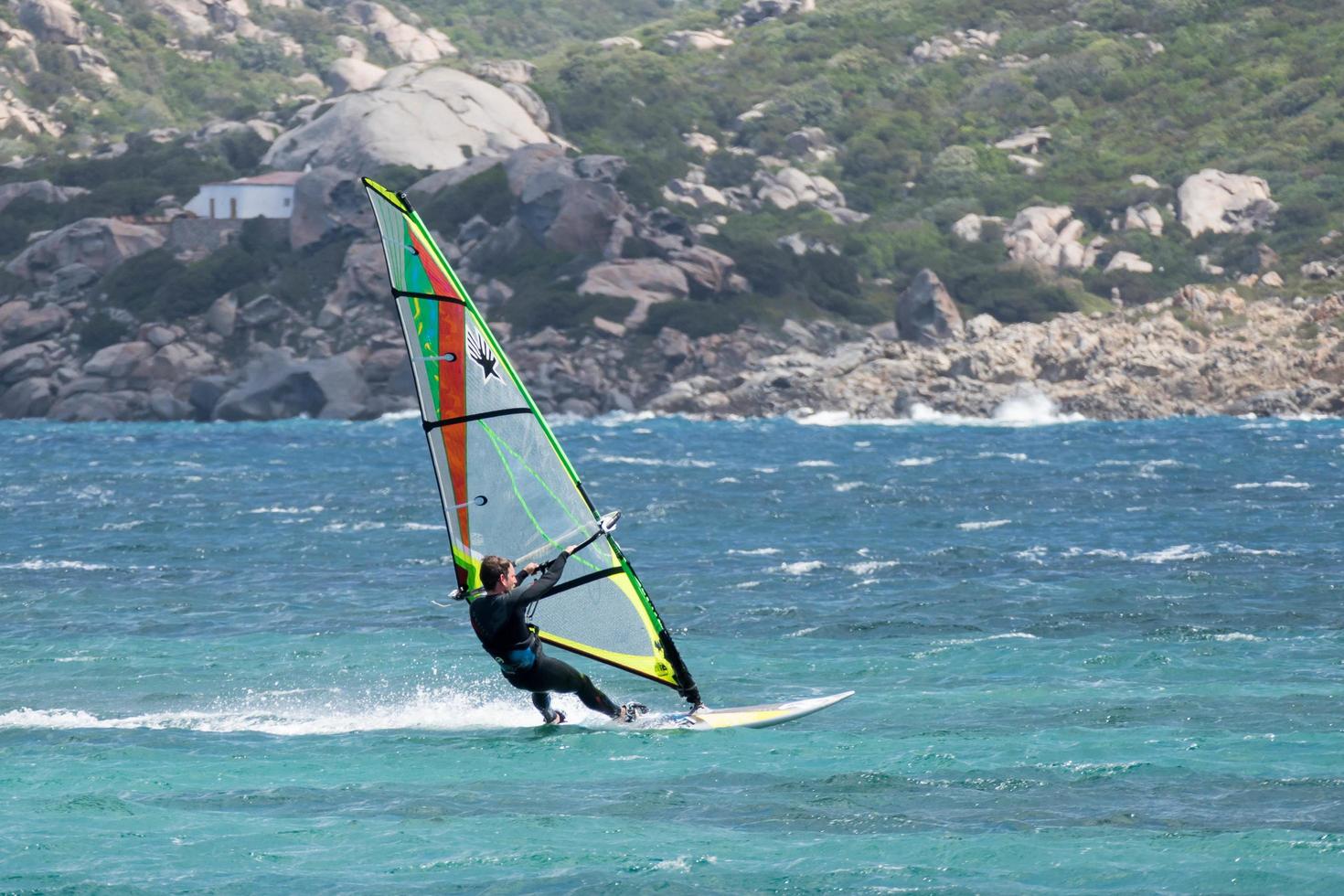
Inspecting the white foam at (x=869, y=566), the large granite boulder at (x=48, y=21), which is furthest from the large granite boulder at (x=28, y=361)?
the white foam at (x=869, y=566)

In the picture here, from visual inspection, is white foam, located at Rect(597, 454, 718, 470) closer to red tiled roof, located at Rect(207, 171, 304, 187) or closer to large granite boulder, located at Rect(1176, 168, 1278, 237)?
red tiled roof, located at Rect(207, 171, 304, 187)

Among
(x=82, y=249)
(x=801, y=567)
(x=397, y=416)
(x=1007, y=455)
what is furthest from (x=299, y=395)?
(x=801, y=567)

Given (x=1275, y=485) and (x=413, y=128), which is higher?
(x=413, y=128)

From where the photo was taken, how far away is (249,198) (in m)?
99.2

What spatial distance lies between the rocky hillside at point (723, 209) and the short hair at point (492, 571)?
59.4 m

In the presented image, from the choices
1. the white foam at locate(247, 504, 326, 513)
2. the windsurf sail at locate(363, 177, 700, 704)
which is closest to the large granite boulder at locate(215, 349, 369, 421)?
the white foam at locate(247, 504, 326, 513)

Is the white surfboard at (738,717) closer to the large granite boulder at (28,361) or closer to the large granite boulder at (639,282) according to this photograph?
the large granite boulder at (639,282)

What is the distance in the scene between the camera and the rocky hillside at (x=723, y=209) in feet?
263

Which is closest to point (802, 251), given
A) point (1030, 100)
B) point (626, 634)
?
point (1030, 100)

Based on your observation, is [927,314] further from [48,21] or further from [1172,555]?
[48,21]

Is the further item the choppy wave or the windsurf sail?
the choppy wave

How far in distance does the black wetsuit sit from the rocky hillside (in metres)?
58.7

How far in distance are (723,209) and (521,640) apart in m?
91.9

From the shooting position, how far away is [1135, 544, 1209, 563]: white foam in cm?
2759
